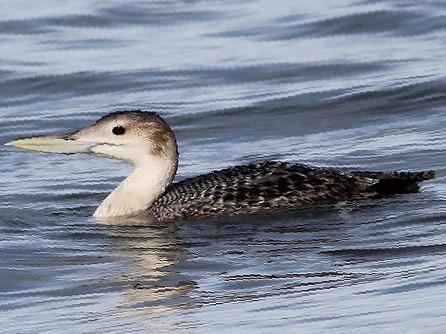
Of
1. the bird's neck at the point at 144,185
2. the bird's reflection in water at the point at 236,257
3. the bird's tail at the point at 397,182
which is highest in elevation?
the bird's neck at the point at 144,185

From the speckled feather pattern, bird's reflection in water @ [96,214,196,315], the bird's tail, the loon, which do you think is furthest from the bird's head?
the bird's tail

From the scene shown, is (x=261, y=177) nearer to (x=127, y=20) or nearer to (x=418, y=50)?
(x=418, y=50)

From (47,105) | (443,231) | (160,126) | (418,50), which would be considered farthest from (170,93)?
(443,231)

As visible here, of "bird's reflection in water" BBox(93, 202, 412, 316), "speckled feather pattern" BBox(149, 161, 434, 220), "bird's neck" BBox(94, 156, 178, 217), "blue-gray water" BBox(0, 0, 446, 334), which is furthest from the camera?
"bird's neck" BBox(94, 156, 178, 217)

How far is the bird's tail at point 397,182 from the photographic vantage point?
14289 millimetres

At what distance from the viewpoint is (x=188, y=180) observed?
47.9 ft

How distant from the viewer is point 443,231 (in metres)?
13.0

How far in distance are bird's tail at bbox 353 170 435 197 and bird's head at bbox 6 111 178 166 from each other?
1570 millimetres

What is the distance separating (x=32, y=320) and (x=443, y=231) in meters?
3.48

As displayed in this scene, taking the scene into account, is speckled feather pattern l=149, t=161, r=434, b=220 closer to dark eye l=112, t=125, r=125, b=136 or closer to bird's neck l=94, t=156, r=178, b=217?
bird's neck l=94, t=156, r=178, b=217

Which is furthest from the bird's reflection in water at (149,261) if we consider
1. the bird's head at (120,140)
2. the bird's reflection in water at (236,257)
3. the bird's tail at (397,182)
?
the bird's tail at (397,182)

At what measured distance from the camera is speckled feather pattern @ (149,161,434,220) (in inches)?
560

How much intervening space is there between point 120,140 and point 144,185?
18.2 inches

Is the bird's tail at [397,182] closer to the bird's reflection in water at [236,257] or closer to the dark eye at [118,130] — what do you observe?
the bird's reflection in water at [236,257]
